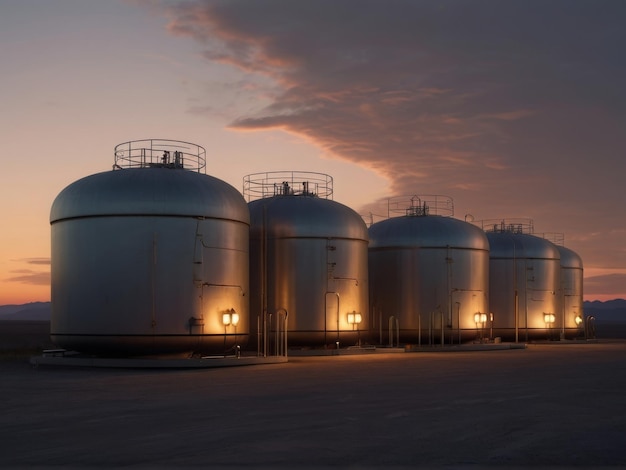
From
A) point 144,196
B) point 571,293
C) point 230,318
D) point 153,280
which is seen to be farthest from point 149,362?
point 571,293

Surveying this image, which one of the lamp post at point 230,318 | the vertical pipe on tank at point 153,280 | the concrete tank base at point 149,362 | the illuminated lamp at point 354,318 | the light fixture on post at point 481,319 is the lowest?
the concrete tank base at point 149,362

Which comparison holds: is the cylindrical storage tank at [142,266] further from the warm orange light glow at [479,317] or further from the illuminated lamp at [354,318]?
the warm orange light glow at [479,317]

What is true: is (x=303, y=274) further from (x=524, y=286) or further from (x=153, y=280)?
(x=524, y=286)

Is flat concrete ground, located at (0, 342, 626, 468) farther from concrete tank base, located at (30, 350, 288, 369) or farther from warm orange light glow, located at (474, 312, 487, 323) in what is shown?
warm orange light glow, located at (474, 312, 487, 323)

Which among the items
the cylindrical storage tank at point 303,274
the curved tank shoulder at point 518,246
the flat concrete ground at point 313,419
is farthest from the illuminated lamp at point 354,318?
the curved tank shoulder at point 518,246

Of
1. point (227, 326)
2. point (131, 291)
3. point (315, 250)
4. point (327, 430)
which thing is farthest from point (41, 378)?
point (315, 250)

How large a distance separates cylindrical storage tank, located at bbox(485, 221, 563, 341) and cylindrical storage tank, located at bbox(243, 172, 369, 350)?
1948cm

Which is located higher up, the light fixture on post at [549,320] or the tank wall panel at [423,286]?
the tank wall panel at [423,286]

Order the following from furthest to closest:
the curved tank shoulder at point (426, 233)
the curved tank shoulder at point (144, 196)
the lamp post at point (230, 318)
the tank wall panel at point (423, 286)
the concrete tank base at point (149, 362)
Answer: the curved tank shoulder at point (426, 233), the tank wall panel at point (423, 286), the lamp post at point (230, 318), the curved tank shoulder at point (144, 196), the concrete tank base at point (149, 362)

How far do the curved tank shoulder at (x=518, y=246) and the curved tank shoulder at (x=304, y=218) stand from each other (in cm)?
1964

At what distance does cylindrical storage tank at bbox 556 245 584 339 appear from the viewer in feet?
212

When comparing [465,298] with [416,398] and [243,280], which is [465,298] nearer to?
[243,280]

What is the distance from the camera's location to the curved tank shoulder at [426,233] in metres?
49.3

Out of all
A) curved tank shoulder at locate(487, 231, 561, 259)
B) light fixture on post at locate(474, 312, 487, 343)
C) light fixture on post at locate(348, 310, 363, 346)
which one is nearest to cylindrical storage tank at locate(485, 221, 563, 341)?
curved tank shoulder at locate(487, 231, 561, 259)
